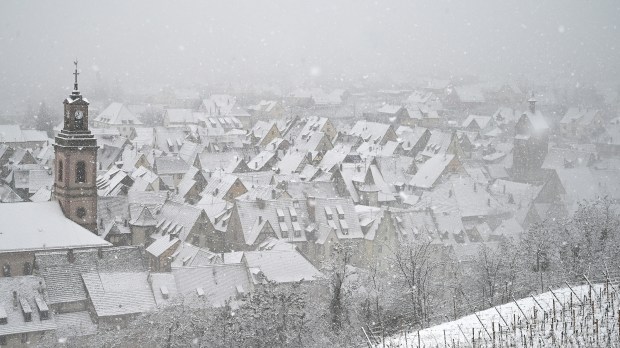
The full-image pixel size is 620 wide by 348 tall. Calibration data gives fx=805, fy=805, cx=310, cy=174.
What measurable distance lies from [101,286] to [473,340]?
29.1 m

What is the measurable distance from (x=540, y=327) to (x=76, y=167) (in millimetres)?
37715

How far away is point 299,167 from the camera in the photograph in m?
91.9

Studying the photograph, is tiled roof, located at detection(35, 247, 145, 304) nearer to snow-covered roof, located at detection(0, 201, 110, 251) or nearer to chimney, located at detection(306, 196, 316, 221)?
snow-covered roof, located at detection(0, 201, 110, 251)

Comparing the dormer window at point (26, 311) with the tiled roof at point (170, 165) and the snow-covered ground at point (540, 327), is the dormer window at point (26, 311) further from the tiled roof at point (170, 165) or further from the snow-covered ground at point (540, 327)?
the tiled roof at point (170, 165)

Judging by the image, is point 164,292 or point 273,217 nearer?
point 164,292

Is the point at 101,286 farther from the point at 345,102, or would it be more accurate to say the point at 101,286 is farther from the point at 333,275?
the point at 345,102

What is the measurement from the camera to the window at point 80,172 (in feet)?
175

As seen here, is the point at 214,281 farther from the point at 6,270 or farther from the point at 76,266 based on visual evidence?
the point at 6,270

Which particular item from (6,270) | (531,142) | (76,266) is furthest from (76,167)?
(531,142)

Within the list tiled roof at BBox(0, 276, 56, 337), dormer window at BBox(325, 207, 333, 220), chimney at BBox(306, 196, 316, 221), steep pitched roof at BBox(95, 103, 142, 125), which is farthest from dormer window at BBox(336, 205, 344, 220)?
steep pitched roof at BBox(95, 103, 142, 125)

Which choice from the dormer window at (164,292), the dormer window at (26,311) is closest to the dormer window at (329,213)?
the dormer window at (164,292)

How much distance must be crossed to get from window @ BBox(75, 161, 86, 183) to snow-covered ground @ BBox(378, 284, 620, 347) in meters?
32.5

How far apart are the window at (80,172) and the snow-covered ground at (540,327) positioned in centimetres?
3248

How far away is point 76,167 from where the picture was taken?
53.3 metres
